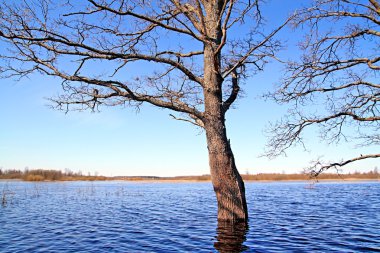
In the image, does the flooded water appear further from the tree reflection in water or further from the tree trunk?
the tree trunk

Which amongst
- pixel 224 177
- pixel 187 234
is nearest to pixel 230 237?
pixel 187 234

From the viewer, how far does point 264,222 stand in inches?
453

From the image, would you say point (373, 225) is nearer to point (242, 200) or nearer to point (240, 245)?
point (242, 200)

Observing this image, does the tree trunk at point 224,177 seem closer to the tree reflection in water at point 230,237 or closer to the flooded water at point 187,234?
the tree reflection in water at point 230,237

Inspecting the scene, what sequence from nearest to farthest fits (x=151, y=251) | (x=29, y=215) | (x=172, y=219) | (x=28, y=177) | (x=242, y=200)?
(x=151, y=251) < (x=242, y=200) < (x=172, y=219) < (x=29, y=215) < (x=28, y=177)

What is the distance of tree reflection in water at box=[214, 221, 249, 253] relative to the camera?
765cm

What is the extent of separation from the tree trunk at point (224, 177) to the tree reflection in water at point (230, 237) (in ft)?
1.15

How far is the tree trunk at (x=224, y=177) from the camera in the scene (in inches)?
405

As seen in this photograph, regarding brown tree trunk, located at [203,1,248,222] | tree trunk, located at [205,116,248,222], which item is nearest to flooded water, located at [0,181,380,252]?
tree trunk, located at [205,116,248,222]

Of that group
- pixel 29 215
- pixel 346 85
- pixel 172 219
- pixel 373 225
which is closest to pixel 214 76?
pixel 346 85

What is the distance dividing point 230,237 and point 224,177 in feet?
6.87

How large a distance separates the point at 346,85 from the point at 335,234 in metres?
4.34

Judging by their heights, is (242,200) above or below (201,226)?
above

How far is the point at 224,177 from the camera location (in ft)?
33.7
